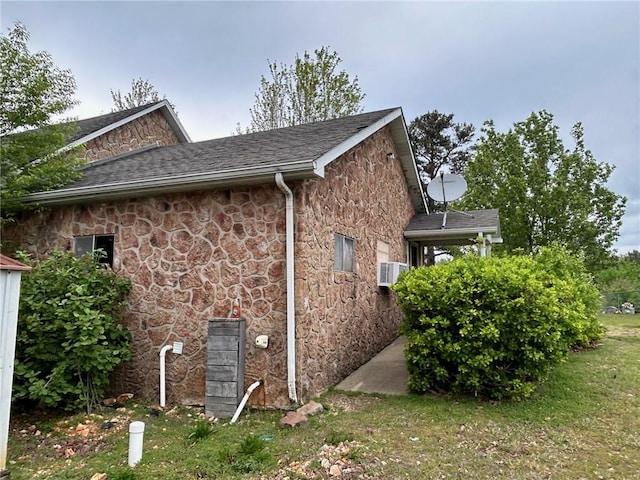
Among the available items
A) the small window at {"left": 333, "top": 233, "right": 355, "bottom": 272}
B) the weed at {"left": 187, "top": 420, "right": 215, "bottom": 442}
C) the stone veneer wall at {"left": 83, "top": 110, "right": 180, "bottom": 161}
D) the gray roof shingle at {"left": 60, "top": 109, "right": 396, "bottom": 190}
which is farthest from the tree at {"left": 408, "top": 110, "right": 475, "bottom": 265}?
the weed at {"left": 187, "top": 420, "right": 215, "bottom": 442}

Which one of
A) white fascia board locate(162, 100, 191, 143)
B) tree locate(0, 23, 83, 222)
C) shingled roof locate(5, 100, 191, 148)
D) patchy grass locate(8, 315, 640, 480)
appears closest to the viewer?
patchy grass locate(8, 315, 640, 480)

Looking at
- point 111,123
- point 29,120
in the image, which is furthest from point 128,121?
point 29,120

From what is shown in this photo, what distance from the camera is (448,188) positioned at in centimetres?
1008

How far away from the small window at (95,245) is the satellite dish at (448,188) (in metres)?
7.21

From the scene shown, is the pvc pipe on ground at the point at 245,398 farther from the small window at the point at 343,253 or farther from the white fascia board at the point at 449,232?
the white fascia board at the point at 449,232

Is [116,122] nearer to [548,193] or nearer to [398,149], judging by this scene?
[398,149]

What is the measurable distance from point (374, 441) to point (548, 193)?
13776mm

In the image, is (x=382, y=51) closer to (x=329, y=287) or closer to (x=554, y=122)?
(x=329, y=287)

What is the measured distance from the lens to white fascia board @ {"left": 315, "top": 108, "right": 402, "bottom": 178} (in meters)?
5.02

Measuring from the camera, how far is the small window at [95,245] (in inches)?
251

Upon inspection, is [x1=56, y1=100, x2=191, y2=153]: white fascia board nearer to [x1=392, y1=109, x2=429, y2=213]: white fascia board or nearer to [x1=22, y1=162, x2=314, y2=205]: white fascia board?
[x1=22, y1=162, x2=314, y2=205]: white fascia board

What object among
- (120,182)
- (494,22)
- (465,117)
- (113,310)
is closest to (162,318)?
(113,310)

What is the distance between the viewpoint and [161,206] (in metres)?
6.03

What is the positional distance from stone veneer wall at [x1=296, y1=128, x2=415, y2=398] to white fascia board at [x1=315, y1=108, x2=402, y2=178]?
390 mm
